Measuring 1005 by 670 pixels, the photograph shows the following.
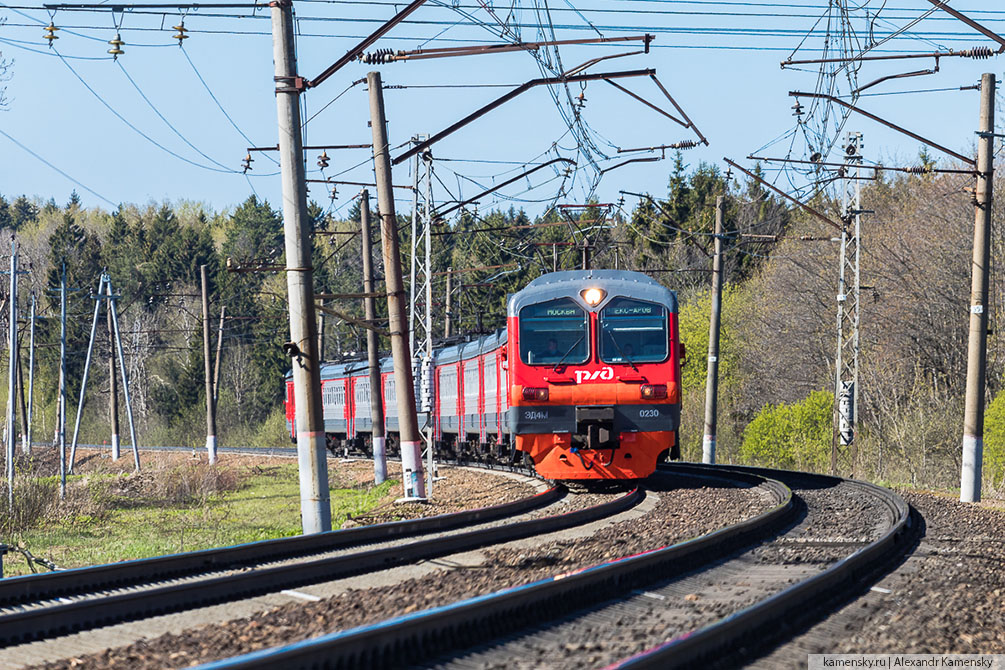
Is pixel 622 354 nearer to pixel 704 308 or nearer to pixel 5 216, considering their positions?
pixel 704 308

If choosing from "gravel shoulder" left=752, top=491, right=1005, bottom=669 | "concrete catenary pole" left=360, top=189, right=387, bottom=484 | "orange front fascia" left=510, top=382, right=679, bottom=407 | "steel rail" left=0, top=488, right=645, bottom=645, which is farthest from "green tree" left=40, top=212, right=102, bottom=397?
"gravel shoulder" left=752, top=491, right=1005, bottom=669

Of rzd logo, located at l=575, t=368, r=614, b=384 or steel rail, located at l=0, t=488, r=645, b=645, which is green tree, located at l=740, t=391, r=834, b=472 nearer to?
rzd logo, located at l=575, t=368, r=614, b=384

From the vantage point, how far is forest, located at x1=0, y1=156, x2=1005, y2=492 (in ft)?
104

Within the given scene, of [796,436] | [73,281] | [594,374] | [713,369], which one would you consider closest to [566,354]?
[594,374]

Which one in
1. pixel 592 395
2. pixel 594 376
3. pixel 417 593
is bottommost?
pixel 417 593

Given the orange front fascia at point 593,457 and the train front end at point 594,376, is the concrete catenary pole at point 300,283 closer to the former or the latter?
the train front end at point 594,376

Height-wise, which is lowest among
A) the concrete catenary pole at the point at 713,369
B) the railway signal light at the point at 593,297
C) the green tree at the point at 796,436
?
the green tree at the point at 796,436

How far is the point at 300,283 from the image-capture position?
14688mm

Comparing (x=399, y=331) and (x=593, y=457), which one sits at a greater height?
(x=399, y=331)

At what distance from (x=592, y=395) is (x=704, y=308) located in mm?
31870

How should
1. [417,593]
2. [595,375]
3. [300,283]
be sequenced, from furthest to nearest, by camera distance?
1. [595,375]
2. [300,283]
3. [417,593]

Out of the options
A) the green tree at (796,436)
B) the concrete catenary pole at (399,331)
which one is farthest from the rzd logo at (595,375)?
the green tree at (796,436)

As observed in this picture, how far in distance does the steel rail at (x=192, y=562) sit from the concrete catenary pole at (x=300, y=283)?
1528 mm

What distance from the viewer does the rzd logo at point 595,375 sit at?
18344 mm
